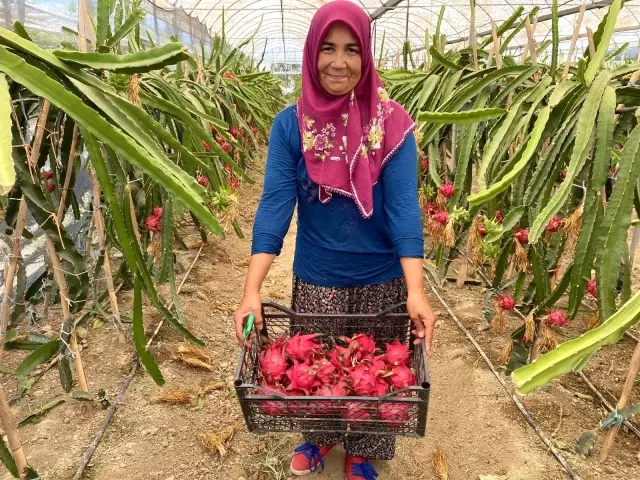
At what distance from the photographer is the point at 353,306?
1251mm

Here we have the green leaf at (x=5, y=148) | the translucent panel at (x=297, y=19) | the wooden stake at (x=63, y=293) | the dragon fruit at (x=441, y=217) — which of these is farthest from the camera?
the translucent panel at (x=297, y=19)

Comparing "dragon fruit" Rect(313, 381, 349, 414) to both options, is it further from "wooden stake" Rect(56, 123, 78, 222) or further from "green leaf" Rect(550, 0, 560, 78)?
"green leaf" Rect(550, 0, 560, 78)

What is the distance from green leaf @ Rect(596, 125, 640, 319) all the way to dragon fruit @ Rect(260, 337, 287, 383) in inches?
25.5

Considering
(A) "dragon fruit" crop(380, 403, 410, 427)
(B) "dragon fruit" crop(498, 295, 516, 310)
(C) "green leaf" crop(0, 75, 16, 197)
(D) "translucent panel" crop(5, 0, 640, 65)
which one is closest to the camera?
(C) "green leaf" crop(0, 75, 16, 197)

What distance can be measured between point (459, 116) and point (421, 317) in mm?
435

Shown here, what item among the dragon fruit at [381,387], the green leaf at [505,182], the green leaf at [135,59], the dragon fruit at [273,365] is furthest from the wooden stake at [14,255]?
the green leaf at [505,182]

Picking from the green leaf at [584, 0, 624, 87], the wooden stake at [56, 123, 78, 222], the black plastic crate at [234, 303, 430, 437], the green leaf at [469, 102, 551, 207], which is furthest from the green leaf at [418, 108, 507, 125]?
the wooden stake at [56, 123, 78, 222]

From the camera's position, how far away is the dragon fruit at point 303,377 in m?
0.97

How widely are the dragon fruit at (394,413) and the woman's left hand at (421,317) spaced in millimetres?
148

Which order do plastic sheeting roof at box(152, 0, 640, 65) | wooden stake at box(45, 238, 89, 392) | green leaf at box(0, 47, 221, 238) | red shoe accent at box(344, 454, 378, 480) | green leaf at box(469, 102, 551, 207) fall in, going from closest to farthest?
green leaf at box(0, 47, 221, 238)
green leaf at box(469, 102, 551, 207)
wooden stake at box(45, 238, 89, 392)
red shoe accent at box(344, 454, 378, 480)
plastic sheeting roof at box(152, 0, 640, 65)

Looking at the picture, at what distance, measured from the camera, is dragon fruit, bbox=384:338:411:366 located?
1.03m

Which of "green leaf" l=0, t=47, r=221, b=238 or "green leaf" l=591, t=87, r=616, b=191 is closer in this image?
"green leaf" l=0, t=47, r=221, b=238

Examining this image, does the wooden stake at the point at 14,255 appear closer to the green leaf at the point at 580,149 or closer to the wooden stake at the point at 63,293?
the wooden stake at the point at 63,293

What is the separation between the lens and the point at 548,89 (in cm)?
134
